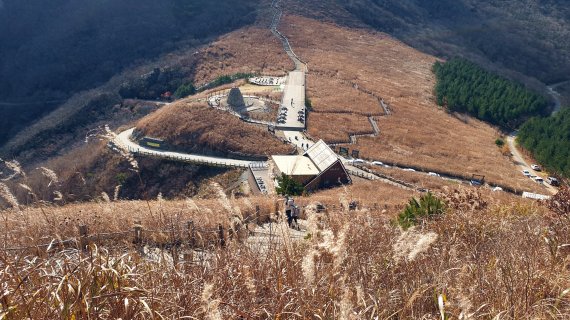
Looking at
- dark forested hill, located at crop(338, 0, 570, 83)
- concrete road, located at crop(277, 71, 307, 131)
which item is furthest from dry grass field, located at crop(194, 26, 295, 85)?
dark forested hill, located at crop(338, 0, 570, 83)

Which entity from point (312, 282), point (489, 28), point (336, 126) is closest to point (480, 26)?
point (489, 28)

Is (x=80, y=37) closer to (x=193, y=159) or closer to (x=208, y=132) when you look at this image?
(x=208, y=132)

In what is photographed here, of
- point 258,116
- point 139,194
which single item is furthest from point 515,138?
point 139,194

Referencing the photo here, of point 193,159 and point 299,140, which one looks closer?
point 193,159

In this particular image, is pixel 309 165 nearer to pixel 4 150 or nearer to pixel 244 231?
pixel 244 231

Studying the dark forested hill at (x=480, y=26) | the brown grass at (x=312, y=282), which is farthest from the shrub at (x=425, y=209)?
the dark forested hill at (x=480, y=26)
